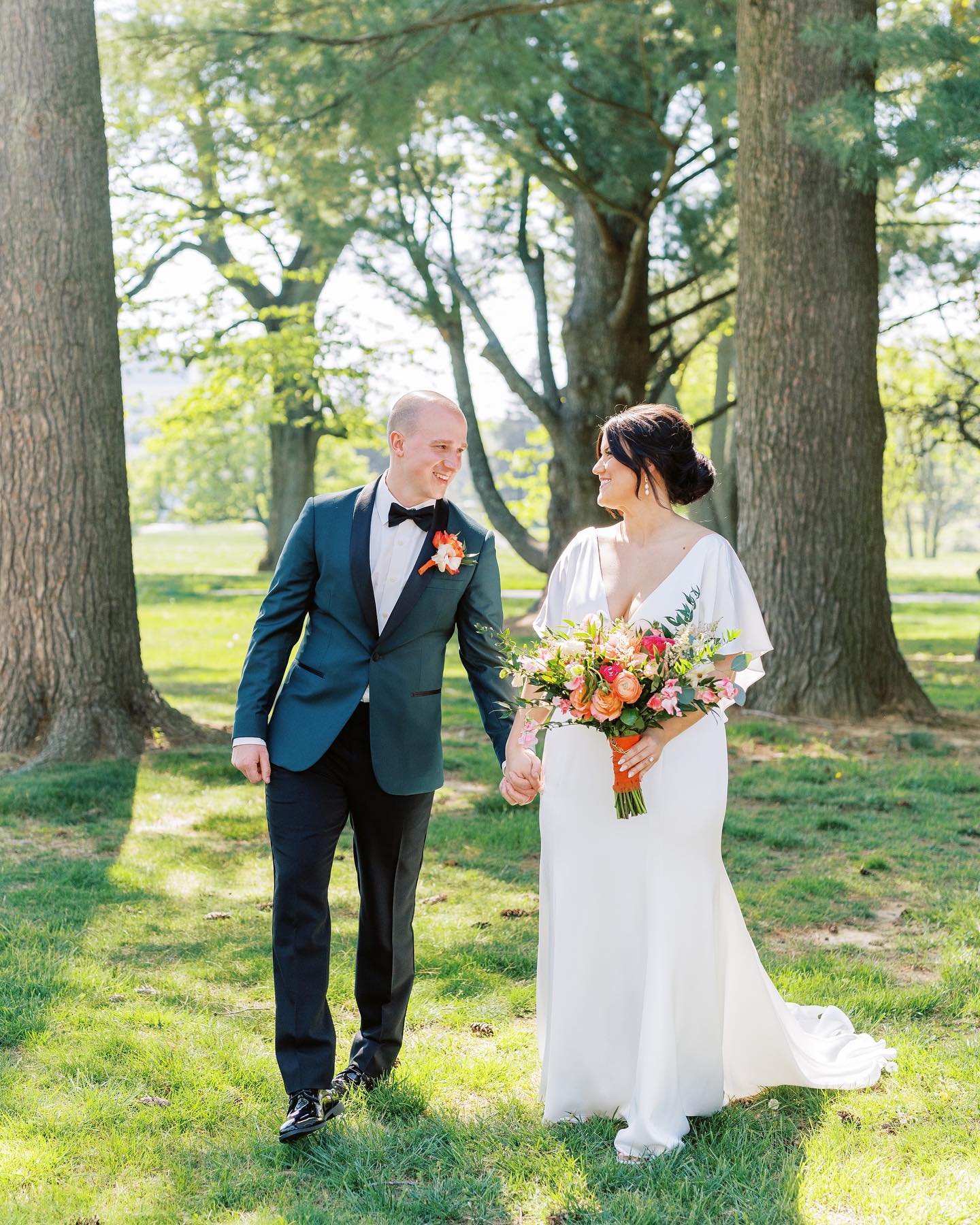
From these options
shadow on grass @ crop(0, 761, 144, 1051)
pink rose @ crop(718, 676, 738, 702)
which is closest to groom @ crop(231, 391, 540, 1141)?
pink rose @ crop(718, 676, 738, 702)

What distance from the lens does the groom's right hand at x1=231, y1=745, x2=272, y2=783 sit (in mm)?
3584

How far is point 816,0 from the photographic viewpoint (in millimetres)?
9336

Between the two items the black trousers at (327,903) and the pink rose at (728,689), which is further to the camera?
the black trousers at (327,903)

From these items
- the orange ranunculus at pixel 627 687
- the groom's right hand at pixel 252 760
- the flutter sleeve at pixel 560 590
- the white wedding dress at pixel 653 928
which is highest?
the flutter sleeve at pixel 560 590

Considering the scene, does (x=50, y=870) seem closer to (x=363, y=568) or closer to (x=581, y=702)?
(x=363, y=568)

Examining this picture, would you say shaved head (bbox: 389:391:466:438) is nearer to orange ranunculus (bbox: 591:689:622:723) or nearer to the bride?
the bride

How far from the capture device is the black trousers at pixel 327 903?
3582mm

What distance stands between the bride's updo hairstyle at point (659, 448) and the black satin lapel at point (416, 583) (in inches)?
21.9

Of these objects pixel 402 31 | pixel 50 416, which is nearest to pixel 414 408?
pixel 50 416

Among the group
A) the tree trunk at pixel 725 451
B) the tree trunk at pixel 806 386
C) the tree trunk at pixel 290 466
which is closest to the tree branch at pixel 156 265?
the tree trunk at pixel 290 466

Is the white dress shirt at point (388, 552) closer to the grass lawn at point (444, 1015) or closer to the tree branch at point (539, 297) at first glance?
the grass lawn at point (444, 1015)

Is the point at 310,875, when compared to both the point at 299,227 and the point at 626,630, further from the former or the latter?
the point at 299,227

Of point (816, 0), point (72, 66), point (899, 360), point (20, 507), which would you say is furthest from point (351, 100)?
point (899, 360)

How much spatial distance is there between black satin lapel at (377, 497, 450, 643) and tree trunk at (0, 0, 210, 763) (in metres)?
5.02
